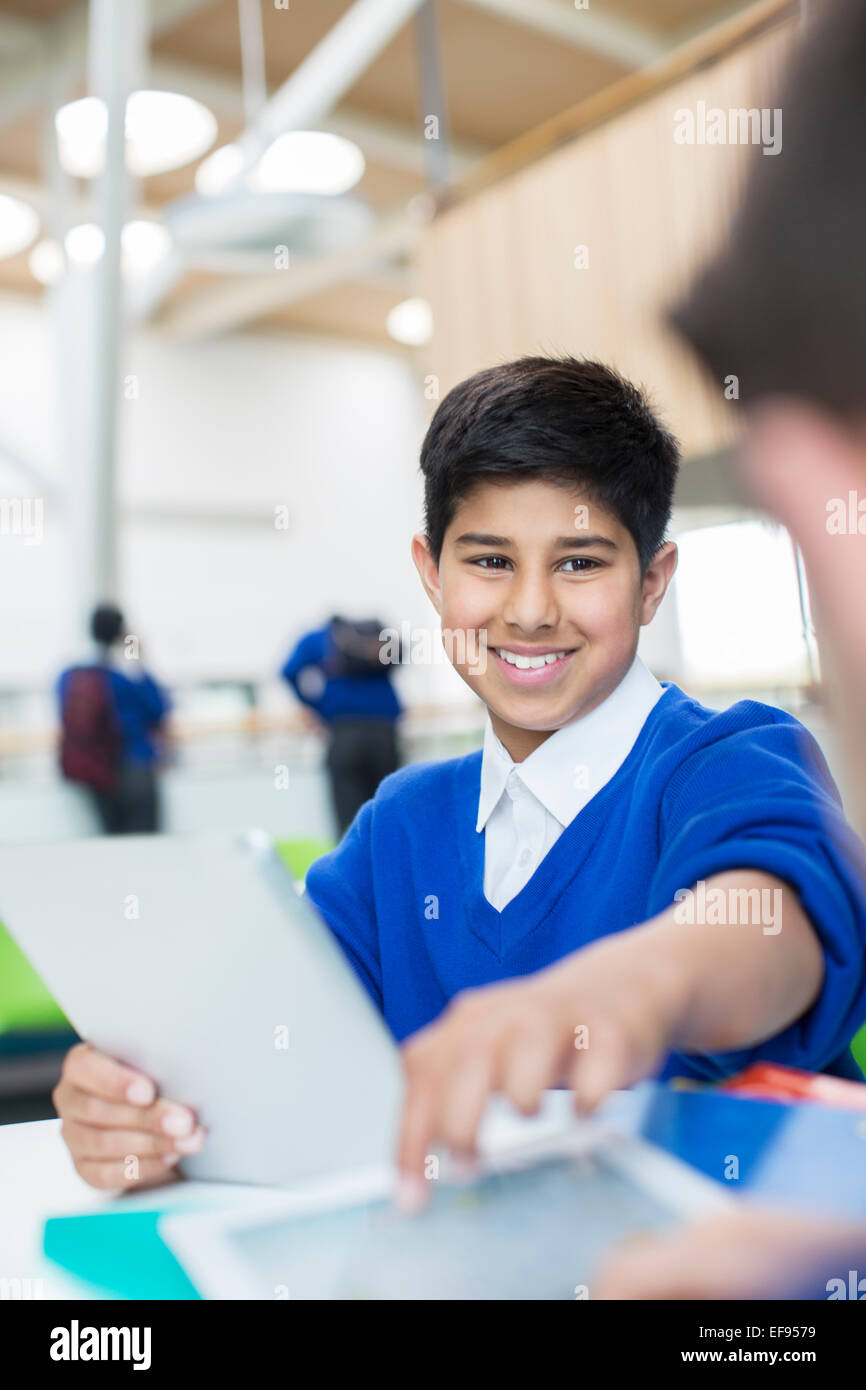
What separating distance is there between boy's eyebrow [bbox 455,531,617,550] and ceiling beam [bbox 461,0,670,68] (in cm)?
427

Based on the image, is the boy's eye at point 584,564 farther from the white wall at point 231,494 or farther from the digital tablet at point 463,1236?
the white wall at point 231,494

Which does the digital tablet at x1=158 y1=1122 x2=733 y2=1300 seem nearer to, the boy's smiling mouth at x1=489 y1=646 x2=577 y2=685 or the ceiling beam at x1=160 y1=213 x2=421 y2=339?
the boy's smiling mouth at x1=489 y1=646 x2=577 y2=685

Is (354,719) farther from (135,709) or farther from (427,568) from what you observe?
(427,568)

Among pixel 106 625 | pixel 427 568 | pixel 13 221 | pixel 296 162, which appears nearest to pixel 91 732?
pixel 106 625

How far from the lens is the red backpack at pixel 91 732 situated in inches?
129

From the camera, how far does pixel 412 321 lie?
5.62 meters

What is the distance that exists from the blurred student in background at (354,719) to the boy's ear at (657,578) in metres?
1.78

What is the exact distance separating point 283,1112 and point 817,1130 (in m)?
0.21

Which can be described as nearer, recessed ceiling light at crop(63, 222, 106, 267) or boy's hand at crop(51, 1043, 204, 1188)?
boy's hand at crop(51, 1043, 204, 1188)

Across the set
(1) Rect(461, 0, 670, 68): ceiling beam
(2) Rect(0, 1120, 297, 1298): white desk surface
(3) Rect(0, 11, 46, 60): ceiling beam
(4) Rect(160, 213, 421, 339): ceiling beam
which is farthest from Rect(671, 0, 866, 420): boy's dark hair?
(4) Rect(160, 213, 421, 339): ceiling beam

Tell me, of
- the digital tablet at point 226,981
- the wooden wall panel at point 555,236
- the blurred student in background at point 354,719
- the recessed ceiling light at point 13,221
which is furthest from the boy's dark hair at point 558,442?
the recessed ceiling light at point 13,221

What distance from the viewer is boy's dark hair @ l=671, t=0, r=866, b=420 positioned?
0.19m

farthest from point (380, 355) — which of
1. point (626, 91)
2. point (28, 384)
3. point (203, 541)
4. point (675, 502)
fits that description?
point (675, 502)

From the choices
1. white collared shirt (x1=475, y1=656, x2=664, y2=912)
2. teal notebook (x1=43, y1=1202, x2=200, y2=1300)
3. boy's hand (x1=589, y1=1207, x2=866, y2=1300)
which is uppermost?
white collared shirt (x1=475, y1=656, x2=664, y2=912)
